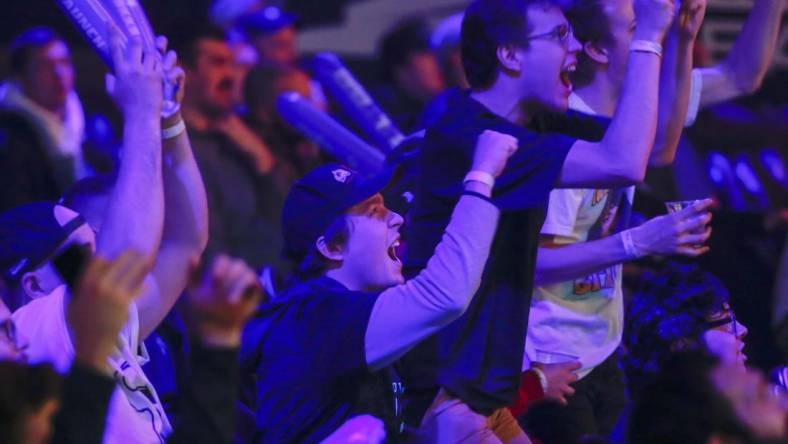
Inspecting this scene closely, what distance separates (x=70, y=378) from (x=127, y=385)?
91 cm

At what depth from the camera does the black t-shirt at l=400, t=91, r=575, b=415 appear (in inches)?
145

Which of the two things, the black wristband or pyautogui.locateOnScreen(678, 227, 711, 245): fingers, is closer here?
the black wristband

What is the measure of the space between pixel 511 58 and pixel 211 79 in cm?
320

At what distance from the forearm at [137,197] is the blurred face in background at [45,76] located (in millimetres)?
3919

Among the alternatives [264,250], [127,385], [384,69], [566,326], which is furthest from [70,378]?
[384,69]

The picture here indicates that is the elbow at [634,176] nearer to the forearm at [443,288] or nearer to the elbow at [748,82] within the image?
the forearm at [443,288]

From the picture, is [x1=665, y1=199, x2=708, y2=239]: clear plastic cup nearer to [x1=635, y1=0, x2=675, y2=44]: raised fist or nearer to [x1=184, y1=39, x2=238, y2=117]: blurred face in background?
[x1=635, y1=0, x2=675, y2=44]: raised fist

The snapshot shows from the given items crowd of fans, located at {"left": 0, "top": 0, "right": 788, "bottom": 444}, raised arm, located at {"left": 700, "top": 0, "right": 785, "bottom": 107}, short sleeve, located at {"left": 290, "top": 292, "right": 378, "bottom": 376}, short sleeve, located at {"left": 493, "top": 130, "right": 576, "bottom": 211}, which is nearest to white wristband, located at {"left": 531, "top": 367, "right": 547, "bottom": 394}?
crowd of fans, located at {"left": 0, "top": 0, "right": 788, "bottom": 444}

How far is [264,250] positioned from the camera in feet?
21.5

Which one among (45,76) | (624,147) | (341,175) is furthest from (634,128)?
(45,76)

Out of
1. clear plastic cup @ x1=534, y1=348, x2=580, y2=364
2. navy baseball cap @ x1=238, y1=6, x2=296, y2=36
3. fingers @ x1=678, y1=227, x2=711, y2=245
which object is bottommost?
navy baseball cap @ x1=238, y1=6, x2=296, y2=36

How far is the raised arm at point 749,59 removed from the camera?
4.97m

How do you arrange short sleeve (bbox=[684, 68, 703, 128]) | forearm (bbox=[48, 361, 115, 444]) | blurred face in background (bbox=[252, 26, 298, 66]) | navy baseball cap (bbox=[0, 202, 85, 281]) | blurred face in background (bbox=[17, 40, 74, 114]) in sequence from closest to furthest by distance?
forearm (bbox=[48, 361, 115, 444]) → navy baseball cap (bbox=[0, 202, 85, 281]) → short sleeve (bbox=[684, 68, 703, 128]) → blurred face in background (bbox=[17, 40, 74, 114]) → blurred face in background (bbox=[252, 26, 298, 66])

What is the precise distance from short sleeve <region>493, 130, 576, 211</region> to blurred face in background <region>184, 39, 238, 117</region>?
3.42 m
